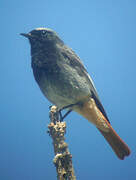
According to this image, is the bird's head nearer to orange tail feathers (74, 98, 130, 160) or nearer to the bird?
the bird

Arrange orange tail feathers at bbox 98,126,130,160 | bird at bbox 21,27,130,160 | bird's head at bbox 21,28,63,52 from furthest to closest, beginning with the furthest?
1. bird's head at bbox 21,28,63,52
2. orange tail feathers at bbox 98,126,130,160
3. bird at bbox 21,27,130,160

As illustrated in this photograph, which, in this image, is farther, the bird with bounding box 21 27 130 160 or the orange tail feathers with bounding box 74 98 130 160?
the orange tail feathers with bounding box 74 98 130 160

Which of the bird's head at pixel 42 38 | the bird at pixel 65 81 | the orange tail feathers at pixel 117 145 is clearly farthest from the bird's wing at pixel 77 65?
the orange tail feathers at pixel 117 145

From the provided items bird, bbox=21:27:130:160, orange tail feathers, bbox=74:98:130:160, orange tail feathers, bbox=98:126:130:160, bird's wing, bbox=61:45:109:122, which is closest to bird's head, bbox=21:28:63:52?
bird, bbox=21:27:130:160

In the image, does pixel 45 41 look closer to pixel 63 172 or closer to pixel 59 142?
pixel 59 142

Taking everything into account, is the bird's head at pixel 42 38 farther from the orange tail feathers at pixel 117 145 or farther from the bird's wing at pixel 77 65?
the orange tail feathers at pixel 117 145

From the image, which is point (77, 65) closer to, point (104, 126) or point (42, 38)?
point (42, 38)

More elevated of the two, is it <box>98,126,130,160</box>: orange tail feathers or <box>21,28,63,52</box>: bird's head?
<box>21,28,63,52</box>: bird's head

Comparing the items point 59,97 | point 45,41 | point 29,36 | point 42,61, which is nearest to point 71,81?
point 59,97
